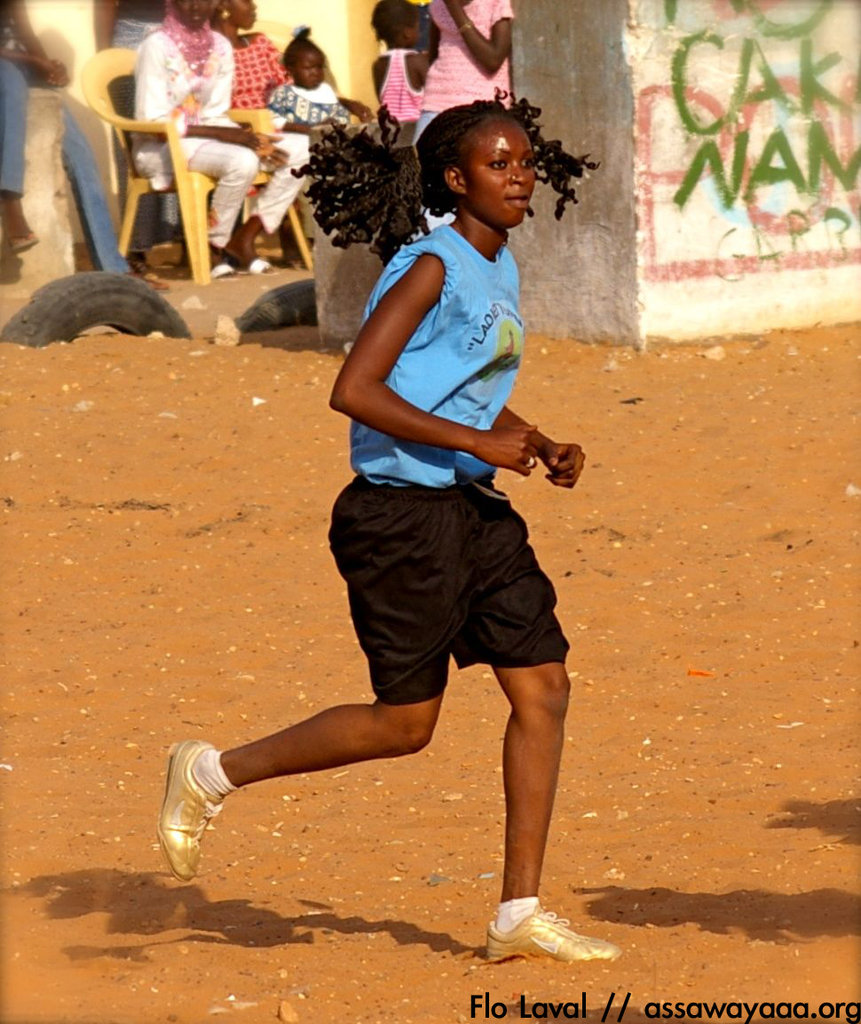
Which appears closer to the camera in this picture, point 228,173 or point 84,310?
point 84,310

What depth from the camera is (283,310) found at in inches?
444

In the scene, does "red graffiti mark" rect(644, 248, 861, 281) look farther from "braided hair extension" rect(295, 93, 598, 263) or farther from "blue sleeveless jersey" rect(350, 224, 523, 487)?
"blue sleeveless jersey" rect(350, 224, 523, 487)

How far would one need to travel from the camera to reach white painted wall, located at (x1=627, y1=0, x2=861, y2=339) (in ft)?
30.8

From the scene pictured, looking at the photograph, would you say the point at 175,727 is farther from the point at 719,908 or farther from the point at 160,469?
the point at 160,469

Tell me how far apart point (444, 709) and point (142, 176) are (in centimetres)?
816

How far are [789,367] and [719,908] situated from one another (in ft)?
17.5

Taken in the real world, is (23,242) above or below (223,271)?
above

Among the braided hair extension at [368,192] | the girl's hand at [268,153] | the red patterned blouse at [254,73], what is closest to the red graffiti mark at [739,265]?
the girl's hand at [268,153]

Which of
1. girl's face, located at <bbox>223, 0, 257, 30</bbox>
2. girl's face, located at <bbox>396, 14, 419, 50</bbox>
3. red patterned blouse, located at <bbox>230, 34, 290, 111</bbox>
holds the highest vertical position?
girl's face, located at <bbox>223, 0, 257, 30</bbox>

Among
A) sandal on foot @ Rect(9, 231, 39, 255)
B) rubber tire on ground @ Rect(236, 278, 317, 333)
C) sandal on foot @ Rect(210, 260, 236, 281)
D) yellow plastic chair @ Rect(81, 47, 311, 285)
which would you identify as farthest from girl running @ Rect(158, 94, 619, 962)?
sandal on foot @ Rect(210, 260, 236, 281)

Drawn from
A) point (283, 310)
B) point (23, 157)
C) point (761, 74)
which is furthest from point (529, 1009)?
point (23, 157)

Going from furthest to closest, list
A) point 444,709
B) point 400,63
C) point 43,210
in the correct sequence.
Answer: point 43,210, point 400,63, point 444,709

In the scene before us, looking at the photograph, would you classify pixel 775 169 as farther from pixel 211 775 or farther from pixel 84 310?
pixel 211 775

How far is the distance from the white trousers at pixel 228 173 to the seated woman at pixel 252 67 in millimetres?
12
